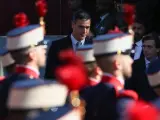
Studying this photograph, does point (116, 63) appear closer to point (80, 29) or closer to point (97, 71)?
point (97, 71)

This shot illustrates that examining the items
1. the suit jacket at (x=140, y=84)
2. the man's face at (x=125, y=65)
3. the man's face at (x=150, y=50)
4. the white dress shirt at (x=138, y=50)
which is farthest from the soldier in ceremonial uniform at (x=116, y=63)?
the white dress shirt at (x=138, y=50)

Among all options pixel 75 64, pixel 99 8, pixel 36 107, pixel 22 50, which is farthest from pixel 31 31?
pixel 99 8

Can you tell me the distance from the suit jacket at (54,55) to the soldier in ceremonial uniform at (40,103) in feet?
9.34

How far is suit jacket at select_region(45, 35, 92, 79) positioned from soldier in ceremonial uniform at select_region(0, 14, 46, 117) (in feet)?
4.00

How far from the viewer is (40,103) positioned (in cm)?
344

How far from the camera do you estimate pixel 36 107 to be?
3.44 m

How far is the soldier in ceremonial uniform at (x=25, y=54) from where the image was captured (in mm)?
4793

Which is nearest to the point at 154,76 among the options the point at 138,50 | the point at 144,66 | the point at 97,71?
the point at 97,71

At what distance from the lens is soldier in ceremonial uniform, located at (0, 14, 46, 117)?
479cm

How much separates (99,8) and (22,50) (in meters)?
4.12

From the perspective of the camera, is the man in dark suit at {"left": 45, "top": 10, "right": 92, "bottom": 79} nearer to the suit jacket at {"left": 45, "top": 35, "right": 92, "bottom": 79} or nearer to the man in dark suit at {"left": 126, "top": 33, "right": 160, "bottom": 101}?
the suit jacket at {"left": 45, "top": 35, "right": 92, "bottom": 79}

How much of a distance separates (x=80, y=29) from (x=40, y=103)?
354 cm

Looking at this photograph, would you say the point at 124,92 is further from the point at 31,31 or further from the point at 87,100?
the point at 31,31

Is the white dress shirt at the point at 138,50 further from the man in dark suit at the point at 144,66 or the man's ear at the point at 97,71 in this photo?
the man's ear at the point at 97,71
